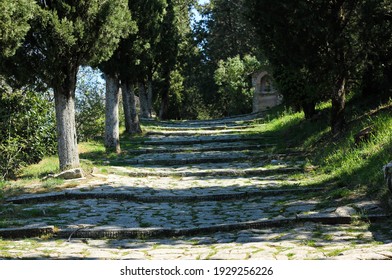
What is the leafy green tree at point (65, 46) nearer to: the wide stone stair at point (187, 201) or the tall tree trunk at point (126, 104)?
the wide stone stair at point (187, 201)

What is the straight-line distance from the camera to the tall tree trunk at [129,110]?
17109 millimetres

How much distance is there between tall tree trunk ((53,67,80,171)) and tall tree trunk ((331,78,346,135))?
20.9 feet

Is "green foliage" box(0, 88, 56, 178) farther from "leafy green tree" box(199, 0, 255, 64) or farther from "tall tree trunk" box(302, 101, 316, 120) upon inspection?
"leafy green tree" box(199, 0, 255, 64)

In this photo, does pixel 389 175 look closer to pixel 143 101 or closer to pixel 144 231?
pixel 144 231

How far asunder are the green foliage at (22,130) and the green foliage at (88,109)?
4.89 m

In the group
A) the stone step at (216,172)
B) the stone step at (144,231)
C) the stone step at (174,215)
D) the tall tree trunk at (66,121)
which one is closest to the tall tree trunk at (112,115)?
the stone step at (216,172)

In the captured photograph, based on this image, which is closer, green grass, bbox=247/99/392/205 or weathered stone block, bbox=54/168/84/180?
green grass, bbox=247/99/392/205

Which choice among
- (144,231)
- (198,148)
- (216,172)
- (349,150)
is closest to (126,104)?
(198,148)

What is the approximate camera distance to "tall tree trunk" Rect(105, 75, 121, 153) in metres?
14.1

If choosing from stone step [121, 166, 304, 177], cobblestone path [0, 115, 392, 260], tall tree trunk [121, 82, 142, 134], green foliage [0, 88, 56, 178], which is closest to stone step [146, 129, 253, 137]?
tall tree trunk [121, 82, 142, 134]

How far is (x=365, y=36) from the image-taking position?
35.7 feet

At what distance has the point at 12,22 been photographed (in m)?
7.98

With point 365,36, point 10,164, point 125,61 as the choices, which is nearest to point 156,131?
point 125,61

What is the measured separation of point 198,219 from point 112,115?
792 cm
